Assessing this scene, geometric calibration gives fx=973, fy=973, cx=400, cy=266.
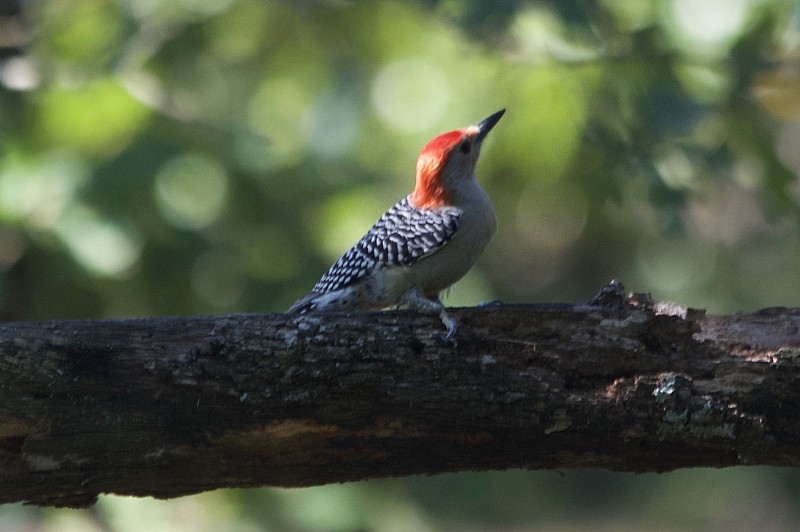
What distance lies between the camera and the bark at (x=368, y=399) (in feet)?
10.7

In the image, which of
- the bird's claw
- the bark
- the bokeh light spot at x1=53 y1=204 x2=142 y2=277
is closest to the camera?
the bark

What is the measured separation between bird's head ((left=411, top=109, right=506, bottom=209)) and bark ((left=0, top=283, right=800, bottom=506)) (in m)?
1.82

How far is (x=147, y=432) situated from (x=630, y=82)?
11.9ft

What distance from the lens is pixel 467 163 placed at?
542cm

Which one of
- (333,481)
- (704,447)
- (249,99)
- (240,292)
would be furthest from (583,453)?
(249,99)

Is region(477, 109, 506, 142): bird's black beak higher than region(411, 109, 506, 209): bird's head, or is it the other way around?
region(477, 109, 506, 142): bird's black beak

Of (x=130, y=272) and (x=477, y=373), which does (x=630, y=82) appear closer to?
(x=477, y=373)

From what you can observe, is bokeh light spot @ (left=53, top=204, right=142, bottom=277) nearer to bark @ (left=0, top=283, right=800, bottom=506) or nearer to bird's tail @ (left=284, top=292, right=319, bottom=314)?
bird's tail @ (left=284, top=292, right=319, bottom=314)

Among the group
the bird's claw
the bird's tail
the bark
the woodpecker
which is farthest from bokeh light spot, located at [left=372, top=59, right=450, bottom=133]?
the bark

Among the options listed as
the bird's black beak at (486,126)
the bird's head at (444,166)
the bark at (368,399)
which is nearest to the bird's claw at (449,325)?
the bark at (368,399)

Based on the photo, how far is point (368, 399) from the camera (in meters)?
3.39

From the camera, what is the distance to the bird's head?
208 inches

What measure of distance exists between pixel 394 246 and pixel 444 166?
66cm

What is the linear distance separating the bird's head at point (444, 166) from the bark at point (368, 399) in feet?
5.99
